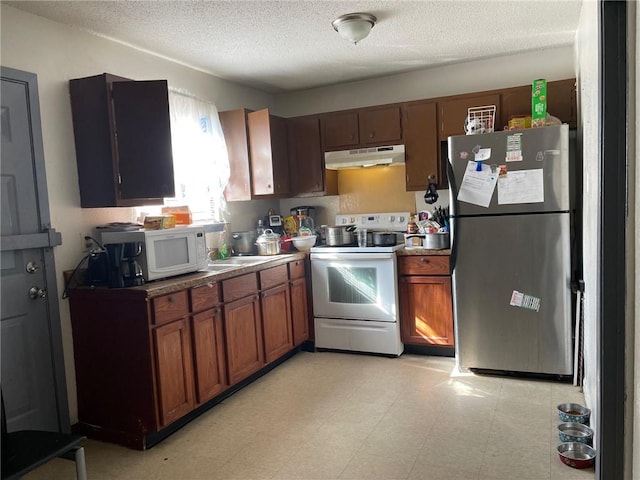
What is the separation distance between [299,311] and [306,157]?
144cm

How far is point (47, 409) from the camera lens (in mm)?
2785

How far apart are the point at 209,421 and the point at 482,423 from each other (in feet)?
5.34

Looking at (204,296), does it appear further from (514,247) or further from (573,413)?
(573,413)

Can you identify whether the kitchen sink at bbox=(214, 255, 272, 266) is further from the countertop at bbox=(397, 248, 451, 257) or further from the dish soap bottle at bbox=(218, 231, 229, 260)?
the countertop at bbox=(397, 248, 451, 257)

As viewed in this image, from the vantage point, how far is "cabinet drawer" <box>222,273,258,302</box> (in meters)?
3.31

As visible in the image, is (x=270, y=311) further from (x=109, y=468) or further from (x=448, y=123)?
(x=448, y=123)

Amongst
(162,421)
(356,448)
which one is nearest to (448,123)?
(356,448)

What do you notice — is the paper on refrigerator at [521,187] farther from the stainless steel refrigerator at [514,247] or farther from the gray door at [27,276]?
the gray door at [27,276]

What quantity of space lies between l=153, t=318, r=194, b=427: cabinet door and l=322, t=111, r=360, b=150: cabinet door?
2293 mm

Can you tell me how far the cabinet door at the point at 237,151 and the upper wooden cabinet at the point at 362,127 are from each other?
0.76 metres

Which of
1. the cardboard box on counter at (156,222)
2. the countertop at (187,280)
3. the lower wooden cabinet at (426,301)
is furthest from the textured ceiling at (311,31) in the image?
the lower wooden cabinet at (426,301)

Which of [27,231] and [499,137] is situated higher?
[499,137]

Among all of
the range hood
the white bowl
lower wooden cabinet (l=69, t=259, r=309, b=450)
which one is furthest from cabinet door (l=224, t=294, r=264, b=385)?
the range hood

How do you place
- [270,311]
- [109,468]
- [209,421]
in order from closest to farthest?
[109,468] → [209,421] → [270,311]
